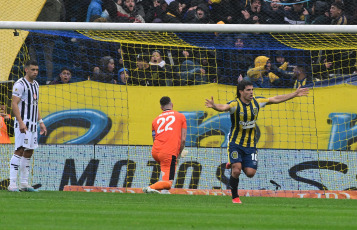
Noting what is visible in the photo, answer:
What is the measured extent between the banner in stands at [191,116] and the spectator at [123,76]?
20 cm

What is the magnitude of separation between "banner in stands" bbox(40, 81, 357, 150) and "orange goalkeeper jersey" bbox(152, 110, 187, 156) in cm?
190

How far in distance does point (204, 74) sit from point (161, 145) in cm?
323

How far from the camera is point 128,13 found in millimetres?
20016

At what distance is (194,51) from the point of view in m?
17.7

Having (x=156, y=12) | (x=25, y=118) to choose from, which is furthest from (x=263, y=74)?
(x=25, y=118)

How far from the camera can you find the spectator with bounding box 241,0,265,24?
19.4 metres

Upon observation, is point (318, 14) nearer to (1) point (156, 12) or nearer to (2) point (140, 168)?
(1) point (156, 12)

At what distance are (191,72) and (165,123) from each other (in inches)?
115

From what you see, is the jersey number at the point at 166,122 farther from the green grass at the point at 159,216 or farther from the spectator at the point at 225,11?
the spectator at the point at 225,11

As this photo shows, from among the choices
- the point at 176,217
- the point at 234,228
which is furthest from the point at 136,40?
the point at 234,228

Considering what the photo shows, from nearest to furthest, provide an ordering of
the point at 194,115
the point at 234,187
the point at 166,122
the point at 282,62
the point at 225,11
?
1. the point at 234,187
2. the point at 166,122
3. the point at 194,115
4. the point at 282,62
5. the point at 225,11

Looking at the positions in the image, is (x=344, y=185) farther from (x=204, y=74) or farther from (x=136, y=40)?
(x=136, y=40)

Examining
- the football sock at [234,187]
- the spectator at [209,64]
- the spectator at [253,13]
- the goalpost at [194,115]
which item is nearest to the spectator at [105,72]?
the goalpost at [194,115]

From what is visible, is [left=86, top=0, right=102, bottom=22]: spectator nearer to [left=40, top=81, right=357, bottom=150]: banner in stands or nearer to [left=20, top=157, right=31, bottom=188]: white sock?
[left=40, top=81, right=357, bottom=150]: banner in stands
